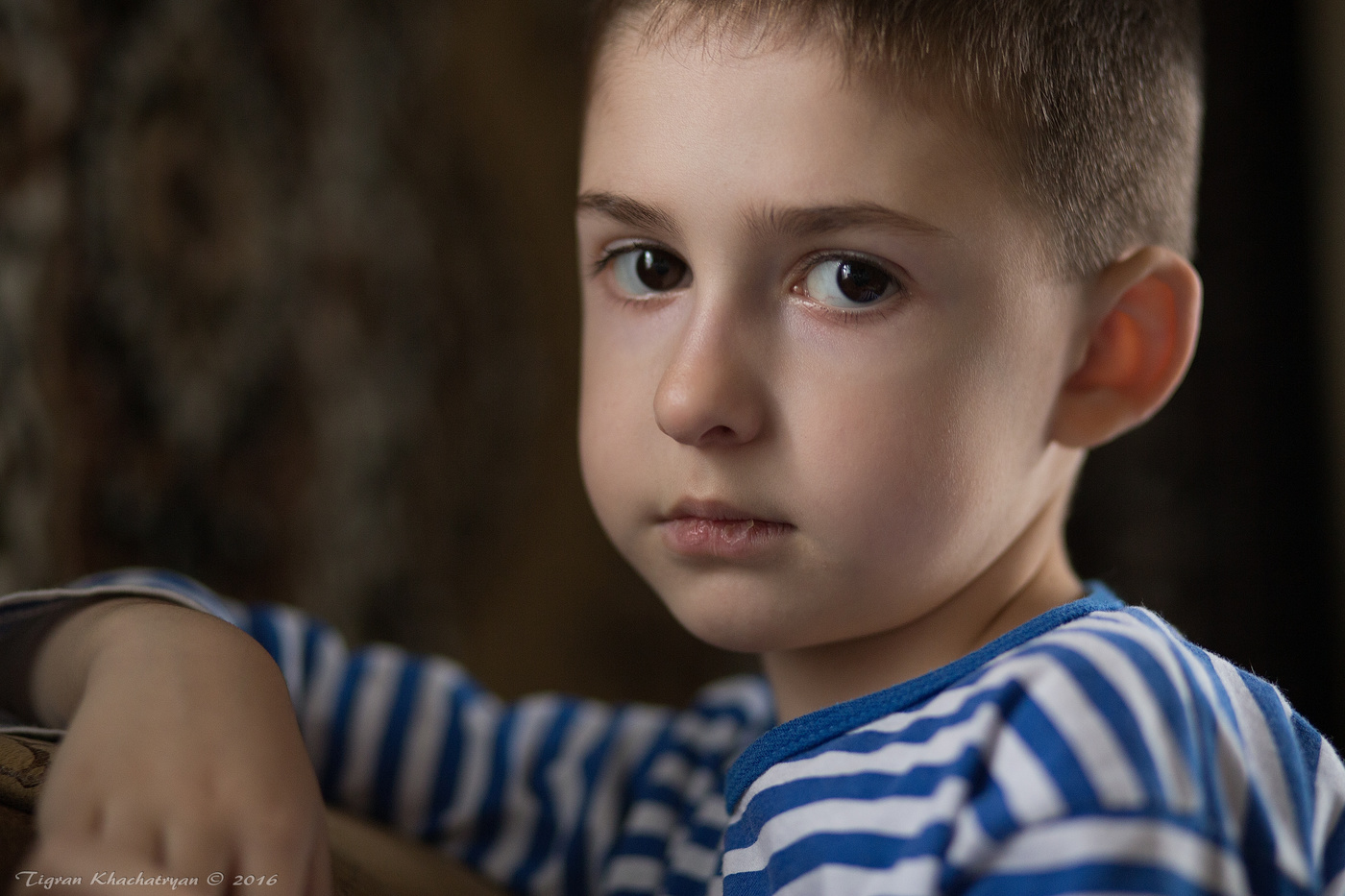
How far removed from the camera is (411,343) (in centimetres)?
126

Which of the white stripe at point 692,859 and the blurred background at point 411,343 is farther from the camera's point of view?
the blurred background at point 411,343

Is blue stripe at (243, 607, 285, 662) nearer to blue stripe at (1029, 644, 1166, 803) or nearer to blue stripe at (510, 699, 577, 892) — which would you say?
blue stripe at (510, 699, 577, 892)

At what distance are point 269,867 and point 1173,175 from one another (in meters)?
0.65

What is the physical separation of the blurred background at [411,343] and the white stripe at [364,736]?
0.77ft

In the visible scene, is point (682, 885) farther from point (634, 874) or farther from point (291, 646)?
point (291, 646)

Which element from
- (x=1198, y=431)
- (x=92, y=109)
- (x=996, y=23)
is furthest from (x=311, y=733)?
(x=1198, y=431)

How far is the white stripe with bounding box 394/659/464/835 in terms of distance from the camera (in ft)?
2.81

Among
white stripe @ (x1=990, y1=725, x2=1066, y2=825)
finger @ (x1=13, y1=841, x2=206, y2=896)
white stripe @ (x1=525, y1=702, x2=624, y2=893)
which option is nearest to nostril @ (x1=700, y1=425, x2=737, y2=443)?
white stripe @ (x1=990, y1=725, x2=1066, y2=825)

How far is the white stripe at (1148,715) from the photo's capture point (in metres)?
0.44

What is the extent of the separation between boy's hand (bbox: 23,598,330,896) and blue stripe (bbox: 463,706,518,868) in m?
0.38

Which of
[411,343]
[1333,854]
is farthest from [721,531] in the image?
[411,343]

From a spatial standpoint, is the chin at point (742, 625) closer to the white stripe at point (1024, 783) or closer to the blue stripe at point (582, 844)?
the white stripe at point (1024, 783)

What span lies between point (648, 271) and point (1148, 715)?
361mm

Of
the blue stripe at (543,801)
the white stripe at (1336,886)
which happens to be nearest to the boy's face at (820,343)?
the white stripe at (1336,886)
